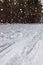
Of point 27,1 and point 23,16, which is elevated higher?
point 27,1

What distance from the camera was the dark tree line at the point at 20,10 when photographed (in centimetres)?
790

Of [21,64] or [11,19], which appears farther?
[11,19]

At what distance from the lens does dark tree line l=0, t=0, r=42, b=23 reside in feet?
25.9

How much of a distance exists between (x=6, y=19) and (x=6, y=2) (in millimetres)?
740

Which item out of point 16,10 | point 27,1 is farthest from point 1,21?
point 27,1

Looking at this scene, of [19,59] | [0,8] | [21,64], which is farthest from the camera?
[0,8]

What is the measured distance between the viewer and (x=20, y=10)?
800 centimetres

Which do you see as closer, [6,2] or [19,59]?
[19,59]

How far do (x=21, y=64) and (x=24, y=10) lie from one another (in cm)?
653

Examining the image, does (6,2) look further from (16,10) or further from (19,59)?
(19,59)

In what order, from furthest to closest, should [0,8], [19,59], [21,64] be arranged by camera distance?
[0,8] → [19,59] → [21,64]

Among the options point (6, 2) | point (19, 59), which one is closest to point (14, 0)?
point (6, 2)

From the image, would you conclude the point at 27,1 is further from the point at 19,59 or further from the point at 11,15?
the point at 19,59

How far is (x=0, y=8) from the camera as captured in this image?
7762mm
